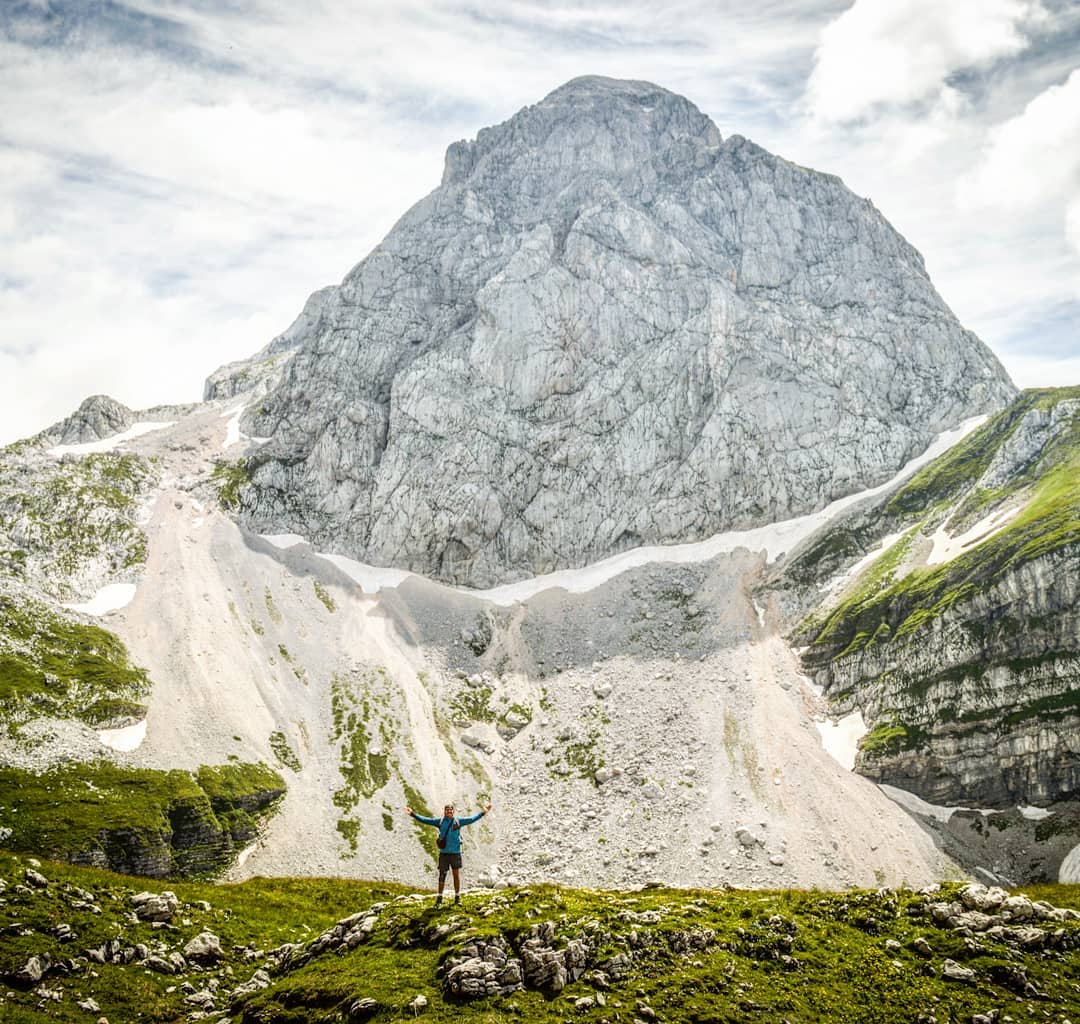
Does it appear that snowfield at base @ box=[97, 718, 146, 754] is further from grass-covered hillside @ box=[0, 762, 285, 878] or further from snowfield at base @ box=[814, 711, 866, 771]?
snowfield at base @ box=[814, 711, 866, 771]

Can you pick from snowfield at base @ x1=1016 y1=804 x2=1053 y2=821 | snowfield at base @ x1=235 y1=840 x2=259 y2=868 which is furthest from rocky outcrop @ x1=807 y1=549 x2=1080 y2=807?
snowfield at base @ x1=235 y1=840 x2=259 y2=868

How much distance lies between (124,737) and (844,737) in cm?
7541

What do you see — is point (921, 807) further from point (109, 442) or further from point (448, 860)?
point (109, 442)

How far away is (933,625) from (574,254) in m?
103

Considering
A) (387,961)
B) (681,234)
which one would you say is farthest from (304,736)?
(681,234)

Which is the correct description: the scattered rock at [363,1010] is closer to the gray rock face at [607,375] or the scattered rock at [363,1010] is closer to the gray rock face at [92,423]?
the gray rock face at [607,375]

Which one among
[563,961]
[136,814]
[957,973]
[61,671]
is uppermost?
[61,671]

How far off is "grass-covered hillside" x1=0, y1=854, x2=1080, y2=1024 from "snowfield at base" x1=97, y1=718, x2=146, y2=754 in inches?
1987

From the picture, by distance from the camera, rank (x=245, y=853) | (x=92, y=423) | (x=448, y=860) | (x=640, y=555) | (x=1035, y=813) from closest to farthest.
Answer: (x=448, y=860) < (x=245, y=853) < (x=1035, y=813) < (x=640, y=555) < (x=92, y=423)

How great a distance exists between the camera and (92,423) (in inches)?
5822

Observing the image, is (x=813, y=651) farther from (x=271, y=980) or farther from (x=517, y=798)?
(x=271, y=980)

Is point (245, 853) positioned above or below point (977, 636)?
below

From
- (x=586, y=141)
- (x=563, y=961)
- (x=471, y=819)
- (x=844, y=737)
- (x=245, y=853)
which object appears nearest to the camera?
(x=563, y=961)

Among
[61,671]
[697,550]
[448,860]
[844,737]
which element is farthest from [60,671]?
[697,550]
